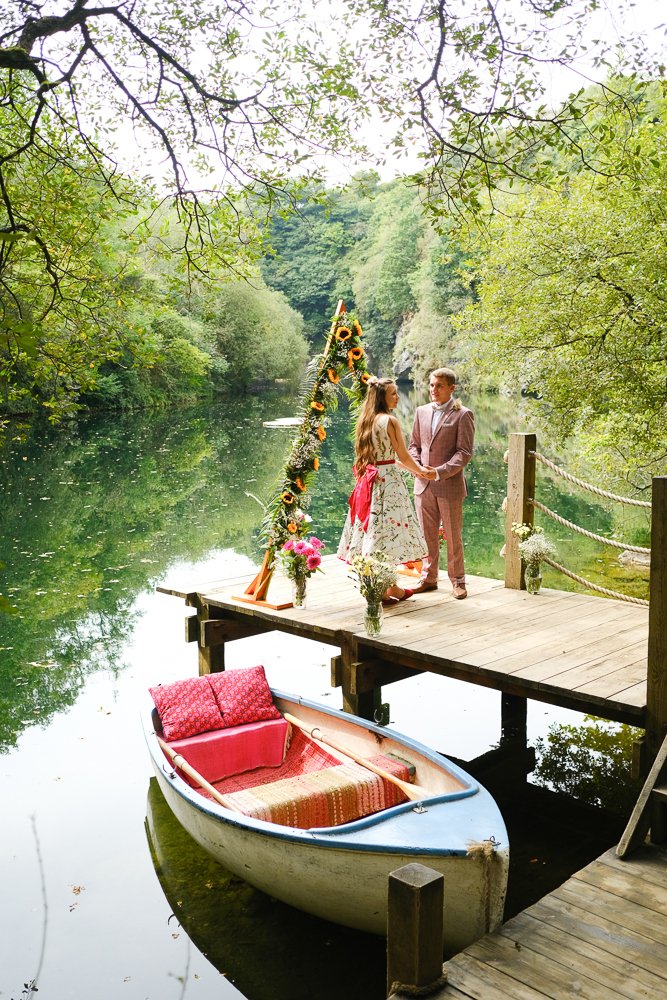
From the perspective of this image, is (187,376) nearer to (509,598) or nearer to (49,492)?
(49,492)

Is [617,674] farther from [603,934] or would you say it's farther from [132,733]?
[132,733]

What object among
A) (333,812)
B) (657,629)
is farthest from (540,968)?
(333,812)

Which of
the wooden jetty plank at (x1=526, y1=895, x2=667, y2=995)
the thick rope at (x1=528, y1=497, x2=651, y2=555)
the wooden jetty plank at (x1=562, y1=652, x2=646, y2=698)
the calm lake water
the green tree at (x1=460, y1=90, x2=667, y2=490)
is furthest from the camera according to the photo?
the green tree at (x1=460, y1=90, x2=667, y2=490)

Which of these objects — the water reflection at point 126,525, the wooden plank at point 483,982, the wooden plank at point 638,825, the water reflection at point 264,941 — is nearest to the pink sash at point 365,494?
the water reflection at point 264,941

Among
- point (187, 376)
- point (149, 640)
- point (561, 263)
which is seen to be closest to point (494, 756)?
point (149, 640)

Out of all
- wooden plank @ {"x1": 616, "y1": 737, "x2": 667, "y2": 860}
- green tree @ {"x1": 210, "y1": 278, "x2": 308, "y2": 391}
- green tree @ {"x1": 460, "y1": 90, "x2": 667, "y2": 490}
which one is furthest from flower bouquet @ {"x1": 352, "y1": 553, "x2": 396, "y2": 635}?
green tree @ {"x1": 210, "y1": 278, "x2": 308, "y2": 391}

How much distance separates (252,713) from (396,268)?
54866 millimetres

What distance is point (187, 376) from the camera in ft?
140

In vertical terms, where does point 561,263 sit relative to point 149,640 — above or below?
above

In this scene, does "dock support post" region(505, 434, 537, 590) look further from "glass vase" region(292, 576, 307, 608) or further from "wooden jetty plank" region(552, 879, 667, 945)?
"wooden jetty plank" region(552, 879, 667, 945)

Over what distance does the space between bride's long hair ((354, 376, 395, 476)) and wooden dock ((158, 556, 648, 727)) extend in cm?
125

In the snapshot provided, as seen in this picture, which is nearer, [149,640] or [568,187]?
[149,640]

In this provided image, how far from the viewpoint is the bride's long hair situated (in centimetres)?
707

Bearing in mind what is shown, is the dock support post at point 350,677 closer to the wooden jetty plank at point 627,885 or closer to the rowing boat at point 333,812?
the rowing boat at point 333,812
